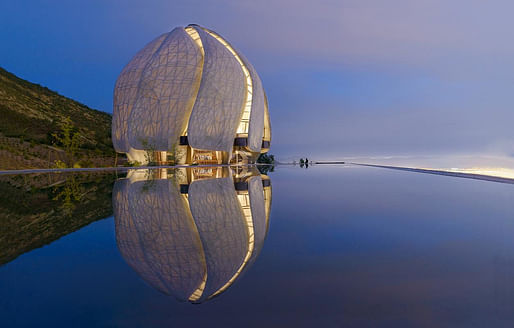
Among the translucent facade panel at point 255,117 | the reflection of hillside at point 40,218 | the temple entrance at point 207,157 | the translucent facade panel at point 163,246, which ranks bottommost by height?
the reflection of hillside at point 40,218

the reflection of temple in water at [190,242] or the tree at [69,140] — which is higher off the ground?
the tree at [69,140]

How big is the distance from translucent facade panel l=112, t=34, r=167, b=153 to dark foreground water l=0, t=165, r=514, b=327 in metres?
30.2

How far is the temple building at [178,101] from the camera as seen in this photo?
32281mm

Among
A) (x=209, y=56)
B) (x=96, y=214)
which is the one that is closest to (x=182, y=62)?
(x=209, y=56)

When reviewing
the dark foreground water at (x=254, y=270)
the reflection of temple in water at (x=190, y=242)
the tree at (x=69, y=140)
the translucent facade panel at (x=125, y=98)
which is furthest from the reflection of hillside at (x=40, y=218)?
the translucent facade panel at (x=125, y=98)

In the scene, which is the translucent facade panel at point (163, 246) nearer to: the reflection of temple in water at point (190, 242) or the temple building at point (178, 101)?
the reflection of temple in water at point (190, 242)

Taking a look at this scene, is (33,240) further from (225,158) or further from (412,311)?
(225,158)

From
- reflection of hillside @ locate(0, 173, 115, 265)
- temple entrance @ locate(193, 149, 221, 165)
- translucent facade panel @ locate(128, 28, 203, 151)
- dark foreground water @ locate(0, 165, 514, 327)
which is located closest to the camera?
dark foreground water @ locate(0, 165, 514, 327)

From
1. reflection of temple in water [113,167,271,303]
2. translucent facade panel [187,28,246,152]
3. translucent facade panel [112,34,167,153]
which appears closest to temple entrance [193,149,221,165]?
translucent facade panel [187,28,246,152]

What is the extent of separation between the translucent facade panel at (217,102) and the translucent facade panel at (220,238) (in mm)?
27077

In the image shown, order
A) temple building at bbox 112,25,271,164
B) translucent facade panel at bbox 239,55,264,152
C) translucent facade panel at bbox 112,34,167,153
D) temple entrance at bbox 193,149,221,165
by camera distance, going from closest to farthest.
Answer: temple building at bbox 112,25,271,164 < translucent facade panel at bbox 112,34,167,153 < temple entrance at bbox 193,149,221,165 < translucent facade panel at bbox 239,55,264,152

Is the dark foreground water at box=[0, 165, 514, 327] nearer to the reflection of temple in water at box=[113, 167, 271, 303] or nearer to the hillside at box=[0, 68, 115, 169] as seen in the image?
the reflection of temple in water at box=[113, 167, 271, 303]

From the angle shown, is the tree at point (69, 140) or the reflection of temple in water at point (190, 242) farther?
the tree at point (69, 140)

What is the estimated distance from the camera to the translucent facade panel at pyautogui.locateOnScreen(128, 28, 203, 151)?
32.2 m
